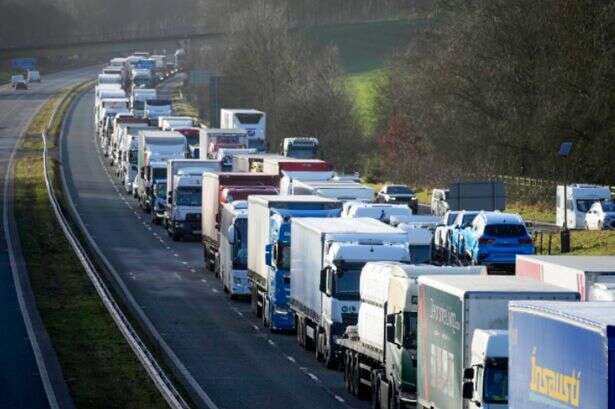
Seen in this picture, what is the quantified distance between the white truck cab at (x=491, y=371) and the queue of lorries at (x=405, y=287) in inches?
0.7

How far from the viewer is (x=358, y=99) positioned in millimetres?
152500

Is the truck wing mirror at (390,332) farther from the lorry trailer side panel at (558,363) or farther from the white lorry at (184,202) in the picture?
the white lorry at (184,202)

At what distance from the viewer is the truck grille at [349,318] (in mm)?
35906

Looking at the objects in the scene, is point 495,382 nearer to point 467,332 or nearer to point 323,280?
point 467,332

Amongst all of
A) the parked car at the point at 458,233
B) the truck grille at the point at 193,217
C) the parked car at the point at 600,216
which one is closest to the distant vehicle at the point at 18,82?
the truck grille at the point at 193,217

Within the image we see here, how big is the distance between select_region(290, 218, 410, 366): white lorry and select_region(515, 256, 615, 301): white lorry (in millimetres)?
6733

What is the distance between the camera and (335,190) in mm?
57906

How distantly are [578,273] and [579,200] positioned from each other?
41.2 meters

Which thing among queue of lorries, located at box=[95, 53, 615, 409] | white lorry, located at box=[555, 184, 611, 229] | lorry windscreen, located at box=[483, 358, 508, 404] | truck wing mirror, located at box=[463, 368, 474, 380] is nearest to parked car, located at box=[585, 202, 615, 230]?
white lorry, located at box=[555, 184, 611, 229]

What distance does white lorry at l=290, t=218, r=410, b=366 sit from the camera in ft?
117

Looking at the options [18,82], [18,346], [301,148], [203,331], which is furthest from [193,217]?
[18,82]

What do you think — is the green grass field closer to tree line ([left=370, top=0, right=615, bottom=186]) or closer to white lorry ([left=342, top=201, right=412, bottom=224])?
tree line ([left=370, top=0, right=615, bottom=186])

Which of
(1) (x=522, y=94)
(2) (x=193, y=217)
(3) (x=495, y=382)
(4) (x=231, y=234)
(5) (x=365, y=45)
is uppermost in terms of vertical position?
(5) (x=365, y=45)

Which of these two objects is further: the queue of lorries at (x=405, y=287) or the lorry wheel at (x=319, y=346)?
the lorry wheel at (x=319, y=346)
